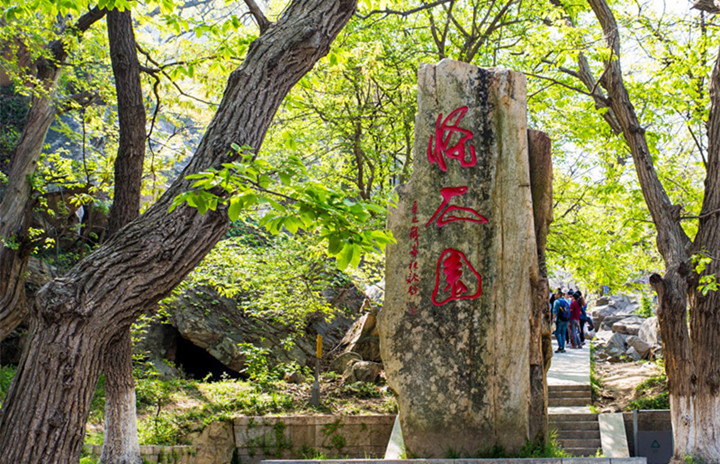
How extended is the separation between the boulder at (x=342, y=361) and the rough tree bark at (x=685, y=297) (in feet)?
18.8

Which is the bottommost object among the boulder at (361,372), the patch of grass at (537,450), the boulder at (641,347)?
the patch of grass at (537,450)

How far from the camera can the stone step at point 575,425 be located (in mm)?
9141

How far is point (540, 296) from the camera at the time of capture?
6156 mm

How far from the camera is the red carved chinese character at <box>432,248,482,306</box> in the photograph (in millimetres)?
6156

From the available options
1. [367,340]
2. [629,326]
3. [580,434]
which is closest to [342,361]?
[367,340]

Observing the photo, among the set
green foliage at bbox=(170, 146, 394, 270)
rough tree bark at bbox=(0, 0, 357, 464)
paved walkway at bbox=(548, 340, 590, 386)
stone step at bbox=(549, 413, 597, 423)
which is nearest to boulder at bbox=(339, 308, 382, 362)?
paved walkway at bbox=(548, 340, 590, 386)

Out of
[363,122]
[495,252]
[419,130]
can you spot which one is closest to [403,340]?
[495,252]

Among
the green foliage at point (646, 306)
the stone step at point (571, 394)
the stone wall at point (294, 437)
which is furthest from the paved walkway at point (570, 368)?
the green foliage at point (646, 306)

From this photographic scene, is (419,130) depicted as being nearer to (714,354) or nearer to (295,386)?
(714,354)

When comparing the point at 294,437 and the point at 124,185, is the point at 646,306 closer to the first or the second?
the point at 294,437

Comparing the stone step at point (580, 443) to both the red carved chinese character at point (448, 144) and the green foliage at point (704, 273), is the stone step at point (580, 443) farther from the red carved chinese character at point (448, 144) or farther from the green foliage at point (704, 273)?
the red carved chinese character at point (448, 144)

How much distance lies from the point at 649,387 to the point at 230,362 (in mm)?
7941

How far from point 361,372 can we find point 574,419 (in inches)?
143

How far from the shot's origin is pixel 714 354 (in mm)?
7605
